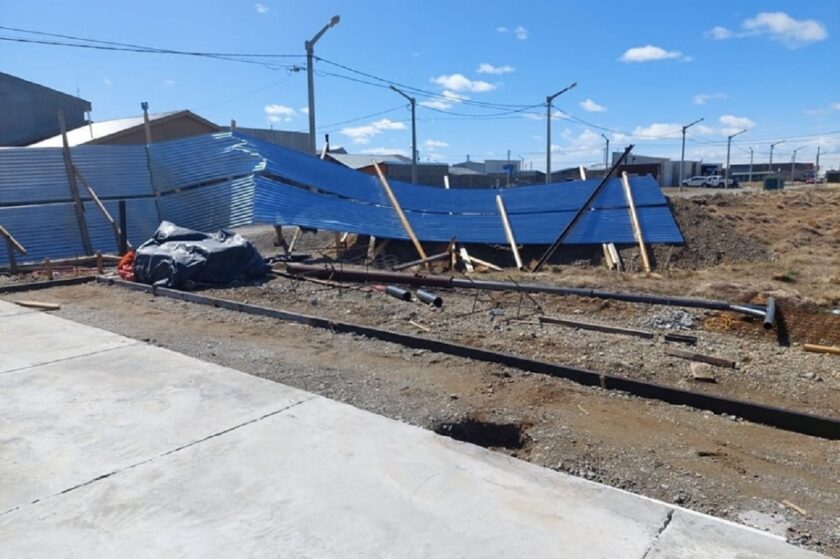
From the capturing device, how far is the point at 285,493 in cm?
356

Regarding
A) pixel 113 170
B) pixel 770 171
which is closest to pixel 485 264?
pixel 113 170

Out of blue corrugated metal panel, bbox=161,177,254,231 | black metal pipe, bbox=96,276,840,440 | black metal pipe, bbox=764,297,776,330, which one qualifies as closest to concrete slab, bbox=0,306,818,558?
black metal pipe, bbox=96,276,840,440

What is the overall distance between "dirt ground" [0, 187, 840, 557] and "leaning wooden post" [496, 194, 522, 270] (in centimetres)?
218

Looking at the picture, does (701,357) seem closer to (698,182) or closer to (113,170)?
(113,170)

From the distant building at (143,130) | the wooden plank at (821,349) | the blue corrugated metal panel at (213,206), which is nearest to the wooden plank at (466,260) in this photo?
the blue corrugated metal panel at (213,206)

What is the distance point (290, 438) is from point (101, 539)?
1.44 metres

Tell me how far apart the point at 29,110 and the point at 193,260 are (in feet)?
98.9

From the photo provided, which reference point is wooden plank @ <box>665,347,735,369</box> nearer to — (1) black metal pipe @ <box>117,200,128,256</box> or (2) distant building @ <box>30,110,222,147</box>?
(1) black metal pipe @ <box>117,200,128,256</box>

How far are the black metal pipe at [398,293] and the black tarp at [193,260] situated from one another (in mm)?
3337

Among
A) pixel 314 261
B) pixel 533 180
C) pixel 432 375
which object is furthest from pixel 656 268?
pixel 533 180

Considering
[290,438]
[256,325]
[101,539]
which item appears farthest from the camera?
[256,325]

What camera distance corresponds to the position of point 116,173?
1667 cm

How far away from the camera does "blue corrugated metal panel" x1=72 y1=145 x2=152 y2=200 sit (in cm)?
1620

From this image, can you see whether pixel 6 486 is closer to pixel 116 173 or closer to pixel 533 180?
pixel 116 173
